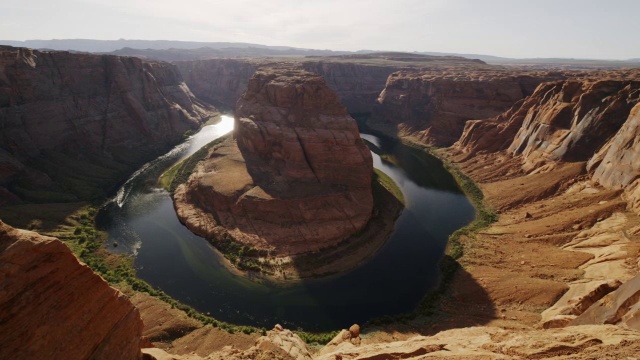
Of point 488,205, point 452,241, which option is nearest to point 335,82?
point 488,205

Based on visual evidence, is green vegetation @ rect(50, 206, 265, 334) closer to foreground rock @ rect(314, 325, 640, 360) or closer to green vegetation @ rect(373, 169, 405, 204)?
foreground rock @ rect(314, 325, 640, 360)

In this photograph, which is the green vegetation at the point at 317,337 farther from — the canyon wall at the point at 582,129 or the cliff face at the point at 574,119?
the cliff face at the point at 574,119

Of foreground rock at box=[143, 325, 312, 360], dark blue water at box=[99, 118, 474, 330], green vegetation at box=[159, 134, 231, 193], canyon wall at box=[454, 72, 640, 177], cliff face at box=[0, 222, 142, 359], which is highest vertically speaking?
canyon wall at box=[454, 72, 640, 177]

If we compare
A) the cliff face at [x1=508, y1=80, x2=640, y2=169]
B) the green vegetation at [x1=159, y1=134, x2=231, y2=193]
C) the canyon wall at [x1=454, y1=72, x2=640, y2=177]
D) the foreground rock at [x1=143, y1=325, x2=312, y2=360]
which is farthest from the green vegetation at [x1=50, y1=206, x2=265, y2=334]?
the cliff face at [x1=508, y1=80, x2=640, y2=169]

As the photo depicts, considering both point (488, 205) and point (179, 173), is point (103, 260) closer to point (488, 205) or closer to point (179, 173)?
point (179, 173)

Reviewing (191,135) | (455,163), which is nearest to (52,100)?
(191,135)

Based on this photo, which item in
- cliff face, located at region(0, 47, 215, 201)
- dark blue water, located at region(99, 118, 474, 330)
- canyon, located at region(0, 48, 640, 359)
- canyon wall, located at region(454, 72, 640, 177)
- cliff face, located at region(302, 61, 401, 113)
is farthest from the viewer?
cliff face, located at region(302, 61, 401, 113)

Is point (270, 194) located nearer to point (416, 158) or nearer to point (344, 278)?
point (344, 278)

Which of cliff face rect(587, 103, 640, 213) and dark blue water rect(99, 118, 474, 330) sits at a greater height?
cliff face rect(587, 103, 640, 213)
